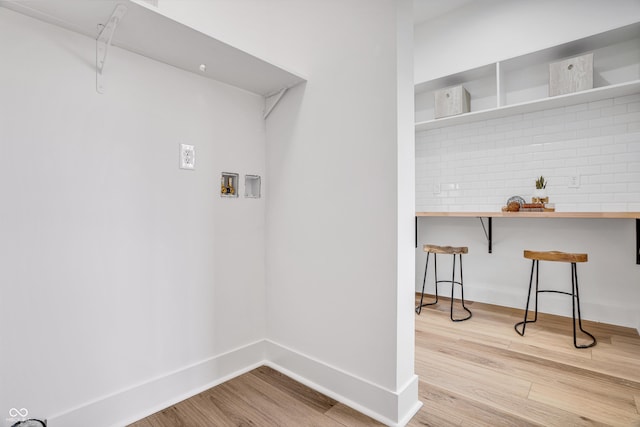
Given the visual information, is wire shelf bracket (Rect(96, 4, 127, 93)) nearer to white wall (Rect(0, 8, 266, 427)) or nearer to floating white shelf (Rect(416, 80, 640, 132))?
white wall (Rect(0, 8, 266, 427))

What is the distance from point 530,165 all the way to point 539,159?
0.09 m

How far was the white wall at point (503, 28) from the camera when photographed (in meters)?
2.60

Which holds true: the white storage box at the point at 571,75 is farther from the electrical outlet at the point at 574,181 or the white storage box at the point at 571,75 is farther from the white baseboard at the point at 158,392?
the white baseboard at the point at 158,392

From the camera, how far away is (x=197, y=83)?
188 centimetres

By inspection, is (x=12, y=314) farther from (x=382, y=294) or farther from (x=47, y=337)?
(x=382, y=294)

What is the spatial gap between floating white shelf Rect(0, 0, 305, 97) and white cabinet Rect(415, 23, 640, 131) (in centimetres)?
216

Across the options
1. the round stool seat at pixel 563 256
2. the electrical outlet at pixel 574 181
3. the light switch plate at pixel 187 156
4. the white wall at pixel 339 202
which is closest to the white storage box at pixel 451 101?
the electrical outlet at pixel 574 181

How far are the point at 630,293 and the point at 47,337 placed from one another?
13.0 ft

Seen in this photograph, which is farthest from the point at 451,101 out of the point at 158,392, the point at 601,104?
the point at 158,392

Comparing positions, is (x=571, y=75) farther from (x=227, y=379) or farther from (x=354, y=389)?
(x=227, y=379)

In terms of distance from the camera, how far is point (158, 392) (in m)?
1.67

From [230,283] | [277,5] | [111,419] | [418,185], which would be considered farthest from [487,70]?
[111,419]

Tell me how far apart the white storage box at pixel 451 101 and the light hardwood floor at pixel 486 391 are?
2.16m

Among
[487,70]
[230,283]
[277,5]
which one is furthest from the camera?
[487,70]
